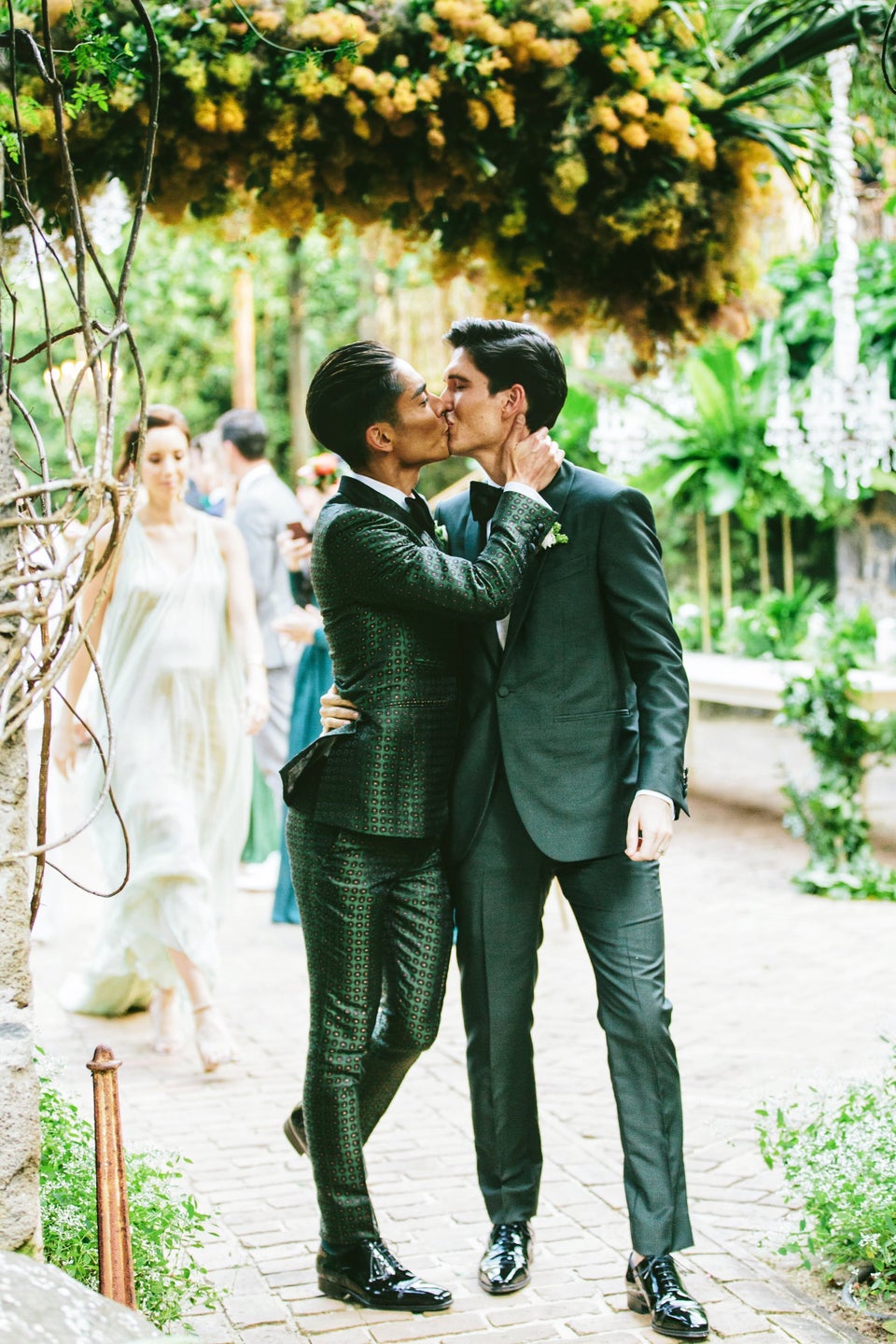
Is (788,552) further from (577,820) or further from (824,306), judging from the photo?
(577,820)

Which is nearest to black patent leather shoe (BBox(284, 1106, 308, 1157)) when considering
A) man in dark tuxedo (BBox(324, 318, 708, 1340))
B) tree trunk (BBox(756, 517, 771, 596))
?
man in dark tuxedo (BBox(324, 318, 708, 1340))

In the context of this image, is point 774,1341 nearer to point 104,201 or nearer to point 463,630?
point 463,630

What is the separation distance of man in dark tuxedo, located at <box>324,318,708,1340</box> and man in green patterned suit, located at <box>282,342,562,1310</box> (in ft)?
0.26

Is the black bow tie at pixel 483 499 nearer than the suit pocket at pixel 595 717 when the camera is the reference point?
No

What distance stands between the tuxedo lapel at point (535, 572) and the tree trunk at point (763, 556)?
1046cm

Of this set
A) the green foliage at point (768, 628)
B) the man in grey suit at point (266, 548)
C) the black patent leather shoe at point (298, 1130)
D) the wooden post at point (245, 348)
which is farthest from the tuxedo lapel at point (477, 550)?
the wooden post at point (245, 348)

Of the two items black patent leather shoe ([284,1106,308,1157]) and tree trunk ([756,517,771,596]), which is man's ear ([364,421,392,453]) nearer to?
black patent leather shoe ([284,1106,308,1157])

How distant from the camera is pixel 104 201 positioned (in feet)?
14.4

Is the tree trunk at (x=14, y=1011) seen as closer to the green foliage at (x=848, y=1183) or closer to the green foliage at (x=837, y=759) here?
the green foliage at (x=848, y=1183)

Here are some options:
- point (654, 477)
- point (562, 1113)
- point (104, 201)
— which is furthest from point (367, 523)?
point (654, 477)

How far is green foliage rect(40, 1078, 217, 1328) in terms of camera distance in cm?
296

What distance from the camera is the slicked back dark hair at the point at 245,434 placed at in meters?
8.24

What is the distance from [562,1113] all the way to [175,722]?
190 cm

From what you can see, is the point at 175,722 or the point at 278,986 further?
the point at 278,986
